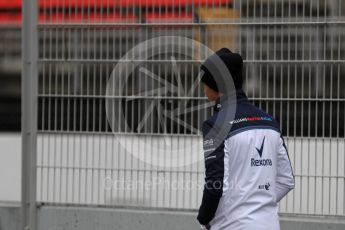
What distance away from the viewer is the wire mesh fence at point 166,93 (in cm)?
582

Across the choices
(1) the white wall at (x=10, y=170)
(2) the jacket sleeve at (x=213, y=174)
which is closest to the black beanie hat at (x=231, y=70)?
(2) the jacket sleeve at (x=213, y=174)

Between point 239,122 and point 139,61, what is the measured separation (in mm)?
2567

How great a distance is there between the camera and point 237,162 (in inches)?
140

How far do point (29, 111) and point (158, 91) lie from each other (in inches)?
42.7

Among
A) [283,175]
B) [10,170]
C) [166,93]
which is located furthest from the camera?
[10,170]

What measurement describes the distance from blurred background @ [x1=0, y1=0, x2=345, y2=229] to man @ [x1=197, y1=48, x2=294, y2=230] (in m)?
2.19

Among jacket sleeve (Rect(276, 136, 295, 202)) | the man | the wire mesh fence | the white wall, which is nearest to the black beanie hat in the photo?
the man

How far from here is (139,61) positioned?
607cm

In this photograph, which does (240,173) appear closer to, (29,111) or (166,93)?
(166,93)

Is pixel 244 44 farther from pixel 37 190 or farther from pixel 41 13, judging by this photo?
pixel 37 190

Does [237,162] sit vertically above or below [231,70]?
below

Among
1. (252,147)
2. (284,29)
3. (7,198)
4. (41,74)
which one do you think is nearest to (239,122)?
(252,147)

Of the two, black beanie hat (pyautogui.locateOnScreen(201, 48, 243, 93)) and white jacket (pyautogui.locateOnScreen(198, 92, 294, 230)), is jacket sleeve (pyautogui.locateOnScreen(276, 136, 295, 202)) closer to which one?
white jacket (pyautogui.locateOnScreen(198, 92, 294, 230))

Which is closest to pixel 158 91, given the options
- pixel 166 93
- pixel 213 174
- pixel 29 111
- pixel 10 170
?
pixel 166 93
